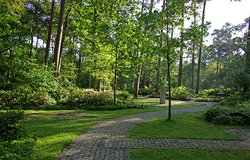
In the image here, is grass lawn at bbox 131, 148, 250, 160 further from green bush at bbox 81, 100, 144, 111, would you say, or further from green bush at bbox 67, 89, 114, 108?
green bush at bbox 67, 89, 114, 108

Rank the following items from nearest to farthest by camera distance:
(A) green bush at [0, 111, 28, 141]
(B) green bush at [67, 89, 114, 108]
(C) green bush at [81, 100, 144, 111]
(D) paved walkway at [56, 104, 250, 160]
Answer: (D) paved walkway at [56, 104, 250, 160], (A) green bush at [0, 111, 28, 141], (C) green bush at [81, 100, 144, 111], (B) green bush at [67, 89, 114, 108]

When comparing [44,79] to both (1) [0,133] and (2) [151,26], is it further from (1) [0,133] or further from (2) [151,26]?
(1) [0,133]

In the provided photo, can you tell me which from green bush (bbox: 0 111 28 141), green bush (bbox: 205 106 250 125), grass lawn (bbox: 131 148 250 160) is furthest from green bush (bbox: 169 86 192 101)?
green bush (bbox: 0 111 28 141)

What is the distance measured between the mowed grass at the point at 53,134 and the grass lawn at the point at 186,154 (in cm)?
196

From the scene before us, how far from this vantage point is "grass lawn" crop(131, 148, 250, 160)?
17.5ft

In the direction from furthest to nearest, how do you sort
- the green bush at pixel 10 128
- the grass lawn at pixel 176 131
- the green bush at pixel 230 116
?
the green bush at pixel 230 116
the grass lawn at pixel 176 131
the green bush at pixel 10 128

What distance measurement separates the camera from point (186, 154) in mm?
5605

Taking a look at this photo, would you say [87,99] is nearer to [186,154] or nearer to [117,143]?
[117,143]

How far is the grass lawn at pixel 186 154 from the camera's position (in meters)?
5.32

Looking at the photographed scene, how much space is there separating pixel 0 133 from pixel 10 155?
5.51ft

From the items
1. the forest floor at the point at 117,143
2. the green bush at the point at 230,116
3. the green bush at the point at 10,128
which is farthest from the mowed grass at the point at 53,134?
the green bush at the point at 230,116

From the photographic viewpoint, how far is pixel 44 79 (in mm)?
14047

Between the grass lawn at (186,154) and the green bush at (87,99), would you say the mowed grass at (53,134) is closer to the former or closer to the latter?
the grass lawn at (186,154)

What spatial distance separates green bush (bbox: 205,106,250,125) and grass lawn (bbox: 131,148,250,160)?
4.40 m
